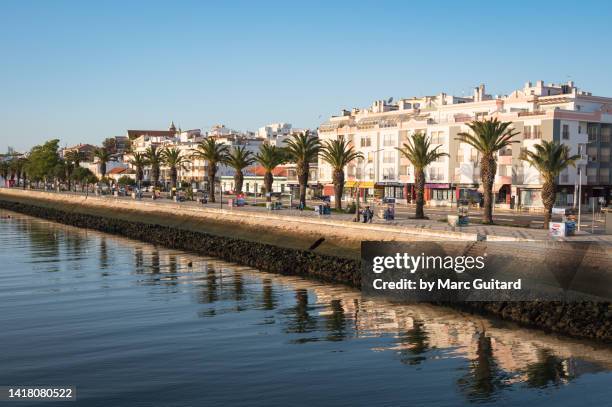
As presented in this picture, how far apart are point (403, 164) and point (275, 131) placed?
95354mm

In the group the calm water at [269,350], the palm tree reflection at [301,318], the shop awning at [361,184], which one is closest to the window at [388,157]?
the shop awning at [361,184]

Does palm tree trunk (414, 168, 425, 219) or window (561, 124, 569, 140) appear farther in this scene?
window (561, 124, 569, 140)

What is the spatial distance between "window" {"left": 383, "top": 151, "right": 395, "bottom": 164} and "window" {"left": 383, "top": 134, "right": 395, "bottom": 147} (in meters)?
1.24

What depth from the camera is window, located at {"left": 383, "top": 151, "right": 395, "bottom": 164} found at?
108750 millimetres

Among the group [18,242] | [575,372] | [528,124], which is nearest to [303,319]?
[575,372]

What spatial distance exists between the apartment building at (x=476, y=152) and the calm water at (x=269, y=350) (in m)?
45.9

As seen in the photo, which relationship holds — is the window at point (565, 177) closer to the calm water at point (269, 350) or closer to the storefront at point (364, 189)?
the storefront at point (364, 189)

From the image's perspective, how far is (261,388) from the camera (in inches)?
942

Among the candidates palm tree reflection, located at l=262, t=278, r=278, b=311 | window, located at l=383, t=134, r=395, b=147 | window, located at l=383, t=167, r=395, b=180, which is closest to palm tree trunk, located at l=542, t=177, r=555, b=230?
palm tree reflection, located at l=262, t=278, r=278, b=311

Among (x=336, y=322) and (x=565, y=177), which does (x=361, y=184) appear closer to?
(x=565, y=177)

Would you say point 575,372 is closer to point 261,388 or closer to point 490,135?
point 261,388

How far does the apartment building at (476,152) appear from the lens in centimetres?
8831

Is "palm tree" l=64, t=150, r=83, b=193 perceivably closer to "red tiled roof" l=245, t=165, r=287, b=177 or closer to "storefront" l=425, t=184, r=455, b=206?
"red tiled roof" l=245, t=165, r=287, b=177

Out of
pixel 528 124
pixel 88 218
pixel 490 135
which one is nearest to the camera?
pixel 490 135
